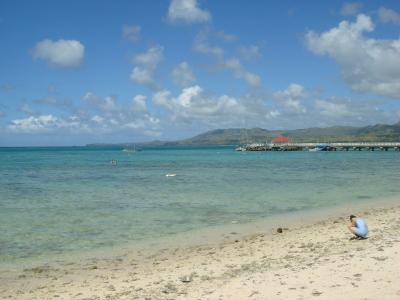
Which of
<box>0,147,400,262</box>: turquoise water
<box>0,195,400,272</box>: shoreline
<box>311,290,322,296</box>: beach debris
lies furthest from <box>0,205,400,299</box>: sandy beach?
<box>0,147,400,262</box>: turquoise water

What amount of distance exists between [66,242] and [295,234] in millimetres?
8867

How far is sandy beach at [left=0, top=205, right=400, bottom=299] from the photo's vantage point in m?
9.62

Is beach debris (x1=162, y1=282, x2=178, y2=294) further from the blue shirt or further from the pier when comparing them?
the pier

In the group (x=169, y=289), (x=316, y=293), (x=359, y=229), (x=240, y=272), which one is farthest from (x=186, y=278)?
(x=359, y=229)

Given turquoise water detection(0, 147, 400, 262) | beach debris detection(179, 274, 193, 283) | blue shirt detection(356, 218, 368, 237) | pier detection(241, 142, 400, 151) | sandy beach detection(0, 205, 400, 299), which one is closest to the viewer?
sandy beach detection(0, 205, 400, 299)

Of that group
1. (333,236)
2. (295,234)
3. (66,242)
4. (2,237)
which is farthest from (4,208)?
(333,236)

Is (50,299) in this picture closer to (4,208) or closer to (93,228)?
(93,228)

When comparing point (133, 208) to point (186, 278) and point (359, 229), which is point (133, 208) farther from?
point (186, 278)

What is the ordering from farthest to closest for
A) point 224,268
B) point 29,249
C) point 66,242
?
point 66,242
point 29,249
point 224,268

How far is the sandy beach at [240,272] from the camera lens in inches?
379

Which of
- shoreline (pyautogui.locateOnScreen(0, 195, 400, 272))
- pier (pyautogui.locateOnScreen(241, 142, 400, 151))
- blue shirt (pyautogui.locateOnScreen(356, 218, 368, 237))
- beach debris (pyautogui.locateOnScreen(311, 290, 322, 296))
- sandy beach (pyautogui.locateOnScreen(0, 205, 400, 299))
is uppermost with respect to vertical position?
pier (pyautogui.locateOnScreen(241, 142, 400, 151))

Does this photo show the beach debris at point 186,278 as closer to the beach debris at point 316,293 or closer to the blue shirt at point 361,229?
the beach debris at point 316,293

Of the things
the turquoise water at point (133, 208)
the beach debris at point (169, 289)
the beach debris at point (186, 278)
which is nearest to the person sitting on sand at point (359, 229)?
the beach debris at point (186, 278)

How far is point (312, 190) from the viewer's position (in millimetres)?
34969
